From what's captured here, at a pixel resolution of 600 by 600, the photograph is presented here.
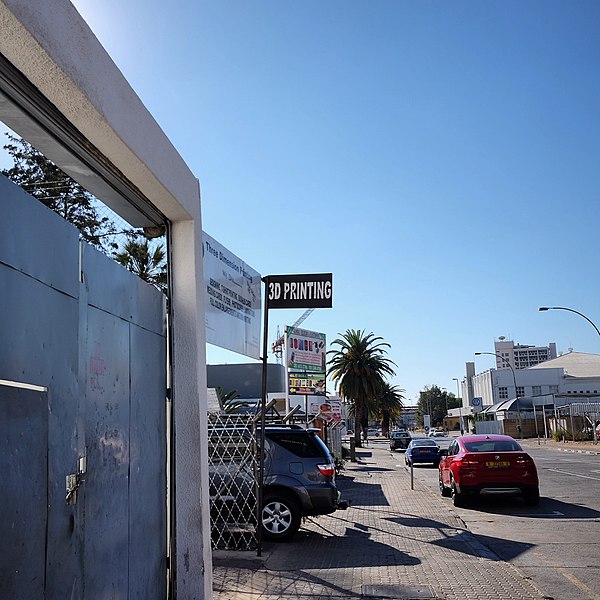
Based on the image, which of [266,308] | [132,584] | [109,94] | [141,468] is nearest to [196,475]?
[141,468]

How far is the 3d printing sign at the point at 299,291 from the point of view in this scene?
10648 millimetres

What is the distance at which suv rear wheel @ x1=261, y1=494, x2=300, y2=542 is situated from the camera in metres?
10.9

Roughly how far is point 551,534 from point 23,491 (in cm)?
Answer: 987

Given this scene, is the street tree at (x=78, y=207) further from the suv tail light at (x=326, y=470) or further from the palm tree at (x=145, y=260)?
the suv tail light at (x=326, y=470)

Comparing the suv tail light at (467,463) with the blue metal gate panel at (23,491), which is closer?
the blue metal gate panel at (23,491)

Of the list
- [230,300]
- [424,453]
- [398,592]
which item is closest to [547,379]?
[424,453]

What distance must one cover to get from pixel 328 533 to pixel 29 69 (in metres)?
9.52

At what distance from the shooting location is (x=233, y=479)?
34.6 ft

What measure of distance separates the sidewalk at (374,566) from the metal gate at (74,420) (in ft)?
6.71

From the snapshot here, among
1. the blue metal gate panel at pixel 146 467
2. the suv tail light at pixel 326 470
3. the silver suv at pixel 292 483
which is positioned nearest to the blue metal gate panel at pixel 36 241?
the blue metal gate panel at pixel 146 467

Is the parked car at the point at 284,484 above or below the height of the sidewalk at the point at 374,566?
above

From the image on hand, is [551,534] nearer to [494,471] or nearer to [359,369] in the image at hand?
[494,471]

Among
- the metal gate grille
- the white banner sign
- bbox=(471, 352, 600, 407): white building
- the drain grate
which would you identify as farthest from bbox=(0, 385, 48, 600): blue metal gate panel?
bbox=(471, 352, 600, 407): white building

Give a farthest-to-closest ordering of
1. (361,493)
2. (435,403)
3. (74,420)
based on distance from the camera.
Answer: (435,403), (361,493), (74,420)
